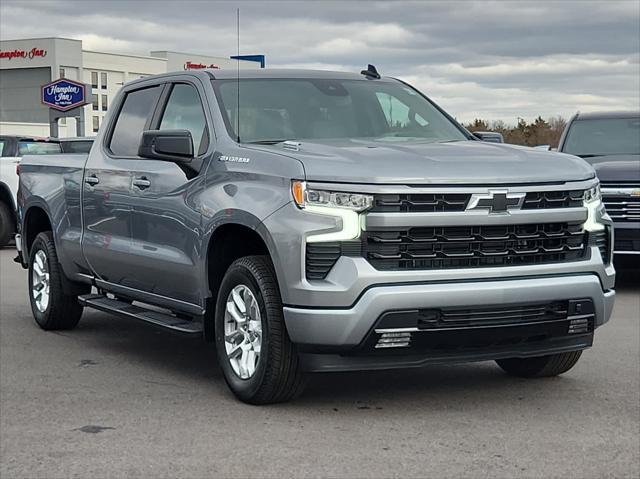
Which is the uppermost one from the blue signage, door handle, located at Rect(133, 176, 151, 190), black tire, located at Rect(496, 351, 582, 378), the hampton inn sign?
the hampton inn sign

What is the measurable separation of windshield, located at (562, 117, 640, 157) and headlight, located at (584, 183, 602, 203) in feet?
22.9

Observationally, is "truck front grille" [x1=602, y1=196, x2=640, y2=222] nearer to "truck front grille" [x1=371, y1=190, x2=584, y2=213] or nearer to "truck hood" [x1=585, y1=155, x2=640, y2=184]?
"truck hood" [x1=585, y1=155, x2=640, y2=184]

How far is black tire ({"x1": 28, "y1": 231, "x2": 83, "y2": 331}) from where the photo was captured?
30.7 ft

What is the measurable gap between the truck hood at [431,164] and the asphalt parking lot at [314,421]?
1.29 m

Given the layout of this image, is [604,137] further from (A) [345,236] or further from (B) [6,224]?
(B) [6,224]

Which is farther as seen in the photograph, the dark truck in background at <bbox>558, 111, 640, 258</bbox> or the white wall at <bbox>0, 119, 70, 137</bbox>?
the white wall at <bbox>0, 119, 70, 137</bbox>

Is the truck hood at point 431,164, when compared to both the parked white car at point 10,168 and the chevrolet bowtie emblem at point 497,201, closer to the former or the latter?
A: the chevrolet bowtie emblem at point 497,201

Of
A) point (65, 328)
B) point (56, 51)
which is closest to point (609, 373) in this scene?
point (65, 328)

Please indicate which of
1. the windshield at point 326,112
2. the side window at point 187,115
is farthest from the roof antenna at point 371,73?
the side window at point 187,115

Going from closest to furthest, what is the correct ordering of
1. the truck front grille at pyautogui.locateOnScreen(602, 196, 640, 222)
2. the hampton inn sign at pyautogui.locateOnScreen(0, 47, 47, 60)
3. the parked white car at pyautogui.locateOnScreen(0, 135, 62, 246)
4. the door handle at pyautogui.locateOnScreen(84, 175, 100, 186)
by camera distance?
the door handle at pyautogui.locateOnScreen(84, 175, 100, 186) < the truck front grille at pyautogui.locateOnScreen(602, 196, 640, 222) < the parked white car at pyautogui.locateOnScreen(0, 135, 62, 246) < the hampton inn sign at pyautogui.locateOnScreen(0, 47, 47, 60)

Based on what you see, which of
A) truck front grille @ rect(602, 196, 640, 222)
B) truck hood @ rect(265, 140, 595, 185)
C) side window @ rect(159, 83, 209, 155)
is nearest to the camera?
truck hood @ rect(265, 140, 595, 185)

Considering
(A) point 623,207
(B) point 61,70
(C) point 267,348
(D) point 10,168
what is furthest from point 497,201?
(B) point 61,70

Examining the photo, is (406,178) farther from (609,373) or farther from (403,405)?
(609,373)

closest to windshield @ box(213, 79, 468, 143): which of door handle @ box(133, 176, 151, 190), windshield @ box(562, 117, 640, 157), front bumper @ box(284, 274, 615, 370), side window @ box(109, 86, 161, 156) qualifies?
door handle @ box(133, 176, 151, 190)
